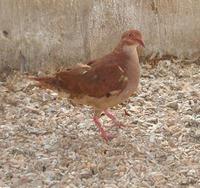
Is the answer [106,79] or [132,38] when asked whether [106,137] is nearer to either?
[106,79]

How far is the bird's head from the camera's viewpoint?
4199mm

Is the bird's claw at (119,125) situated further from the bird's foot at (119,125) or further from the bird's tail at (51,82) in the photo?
the bird's tail at (51,82)

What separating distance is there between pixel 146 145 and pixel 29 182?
85 cm

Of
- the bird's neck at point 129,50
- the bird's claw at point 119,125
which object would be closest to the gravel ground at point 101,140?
the bird's claw at point 119,125

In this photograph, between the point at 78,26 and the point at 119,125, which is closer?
the point at 119,125

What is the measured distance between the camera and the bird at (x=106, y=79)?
414 centimetres

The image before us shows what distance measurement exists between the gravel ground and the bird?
0.32 metres

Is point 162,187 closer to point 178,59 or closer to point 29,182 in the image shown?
point 29,182

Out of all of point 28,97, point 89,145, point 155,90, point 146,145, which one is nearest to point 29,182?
point 89,145

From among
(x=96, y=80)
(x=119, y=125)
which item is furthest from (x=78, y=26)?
(x=96, y=80)

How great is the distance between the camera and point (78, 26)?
17.5ft

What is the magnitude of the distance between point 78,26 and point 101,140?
1.33 m

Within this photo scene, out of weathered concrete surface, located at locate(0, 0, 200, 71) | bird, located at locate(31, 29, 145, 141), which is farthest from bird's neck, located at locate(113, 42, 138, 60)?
weathered concrete surface, located at locate(0, 0, 200, 71)

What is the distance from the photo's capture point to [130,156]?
413 centimetres
